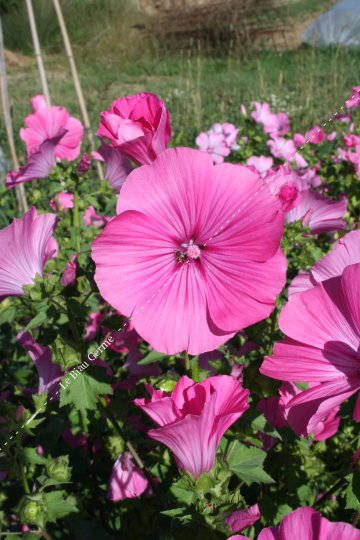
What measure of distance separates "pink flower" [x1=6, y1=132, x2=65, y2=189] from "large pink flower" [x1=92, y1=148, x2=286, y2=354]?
2.46ft

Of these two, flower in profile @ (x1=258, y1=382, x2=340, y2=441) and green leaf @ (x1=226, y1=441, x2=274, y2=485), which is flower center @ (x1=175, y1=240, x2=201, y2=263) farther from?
green leaf @ (x1=226, y1=441, x2=274, y2=485)

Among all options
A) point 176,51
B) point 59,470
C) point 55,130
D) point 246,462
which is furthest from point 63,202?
point 176,51

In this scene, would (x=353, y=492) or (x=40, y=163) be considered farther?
(x=40, y=163)

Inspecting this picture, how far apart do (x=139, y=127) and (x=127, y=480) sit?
78 centimetres

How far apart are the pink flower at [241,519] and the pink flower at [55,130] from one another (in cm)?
107

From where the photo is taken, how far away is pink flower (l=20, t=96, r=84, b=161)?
1499mm

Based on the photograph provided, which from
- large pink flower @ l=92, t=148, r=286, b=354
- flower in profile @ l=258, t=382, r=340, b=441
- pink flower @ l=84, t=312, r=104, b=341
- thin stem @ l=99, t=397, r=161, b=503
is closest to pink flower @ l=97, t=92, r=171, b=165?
large pink flower @ l=92, t=148, r=286, b=354

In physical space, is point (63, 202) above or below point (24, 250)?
below

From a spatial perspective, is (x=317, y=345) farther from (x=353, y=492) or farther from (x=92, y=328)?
(x=92, y=328)

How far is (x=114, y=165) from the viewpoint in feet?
4.48

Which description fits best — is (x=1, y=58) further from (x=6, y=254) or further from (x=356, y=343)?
(x=356, y=343)

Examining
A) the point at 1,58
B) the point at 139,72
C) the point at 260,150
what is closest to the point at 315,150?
the point at 260,150

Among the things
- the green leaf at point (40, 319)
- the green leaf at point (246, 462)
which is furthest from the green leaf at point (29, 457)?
the green leaf at point (246, 462)

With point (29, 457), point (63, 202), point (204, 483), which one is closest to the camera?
point (204, 483)
